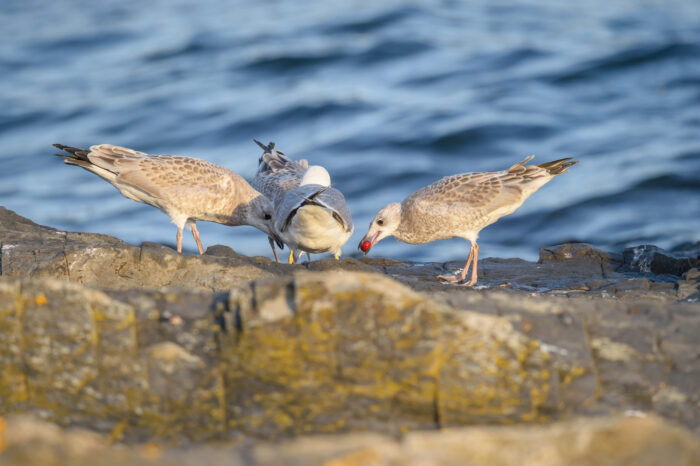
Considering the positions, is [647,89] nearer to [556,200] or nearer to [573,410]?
[556,200]

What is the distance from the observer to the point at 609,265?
25.3ft

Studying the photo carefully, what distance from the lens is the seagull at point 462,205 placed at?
8.21 m

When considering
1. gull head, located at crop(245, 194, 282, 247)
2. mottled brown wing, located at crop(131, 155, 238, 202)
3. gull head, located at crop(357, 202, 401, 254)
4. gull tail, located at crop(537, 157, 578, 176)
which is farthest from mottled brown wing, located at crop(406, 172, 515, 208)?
mottled brown wing, located at crop(131, 155, 238, 202)

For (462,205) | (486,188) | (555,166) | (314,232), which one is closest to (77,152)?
(314,232)

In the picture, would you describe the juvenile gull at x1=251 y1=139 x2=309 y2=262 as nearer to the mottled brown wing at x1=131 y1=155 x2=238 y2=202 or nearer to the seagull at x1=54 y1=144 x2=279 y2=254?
the seagull at x1=54 y1=144 x2=279 y2=254

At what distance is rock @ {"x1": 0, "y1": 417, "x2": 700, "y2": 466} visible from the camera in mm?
2645

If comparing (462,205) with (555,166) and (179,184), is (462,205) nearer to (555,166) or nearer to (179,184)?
(555,166)

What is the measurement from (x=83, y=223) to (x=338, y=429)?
477 inches

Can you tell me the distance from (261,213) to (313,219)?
1.26m

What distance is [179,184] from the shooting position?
8219 millimetres

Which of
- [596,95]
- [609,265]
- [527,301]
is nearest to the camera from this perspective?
[527,301]

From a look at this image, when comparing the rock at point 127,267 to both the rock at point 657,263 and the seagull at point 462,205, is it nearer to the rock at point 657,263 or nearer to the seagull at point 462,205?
the seagull at point 462,205

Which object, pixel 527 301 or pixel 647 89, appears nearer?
pixel 527 301

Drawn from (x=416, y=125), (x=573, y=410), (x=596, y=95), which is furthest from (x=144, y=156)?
(x=596, y=95)
